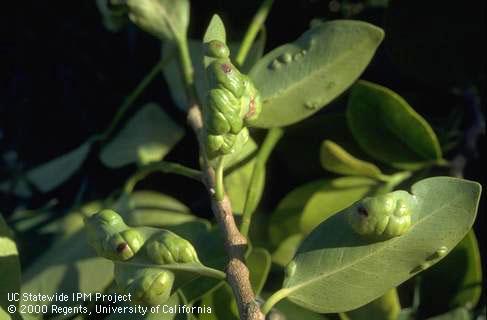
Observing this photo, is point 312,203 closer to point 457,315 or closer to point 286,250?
point 286,250

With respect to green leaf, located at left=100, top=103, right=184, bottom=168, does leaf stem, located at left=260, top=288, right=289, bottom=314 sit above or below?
above

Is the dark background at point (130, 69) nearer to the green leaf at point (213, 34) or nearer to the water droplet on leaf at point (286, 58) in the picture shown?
the water droplet on leaf at point (286, 58)

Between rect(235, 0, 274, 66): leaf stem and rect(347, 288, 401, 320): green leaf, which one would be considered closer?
rect(347, 288, 401, 320): green leaf

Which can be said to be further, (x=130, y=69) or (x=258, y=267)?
(x=130, y=69)

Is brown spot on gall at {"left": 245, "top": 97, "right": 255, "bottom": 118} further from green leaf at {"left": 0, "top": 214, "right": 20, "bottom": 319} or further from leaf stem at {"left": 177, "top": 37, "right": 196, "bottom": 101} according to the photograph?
green leaf at {"left": 0, "top": 214, "right": 20, "bottom": 319}

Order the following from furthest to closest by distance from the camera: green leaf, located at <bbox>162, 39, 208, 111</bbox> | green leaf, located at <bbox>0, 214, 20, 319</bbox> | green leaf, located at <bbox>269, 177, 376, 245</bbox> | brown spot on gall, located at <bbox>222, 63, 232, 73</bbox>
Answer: green leaf, located at <bbox>162, 39, 208, 111</bbox> < green leaf, located at <bbox>269, 177, 376, 245</bbox> < green leaf, located at <bbox>0, 214, 20, 319</bbox> < brown spot on gall, located at <bbox>222, 63, 232, 73</bbox>

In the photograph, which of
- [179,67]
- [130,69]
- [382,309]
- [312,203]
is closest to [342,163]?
[312,203]

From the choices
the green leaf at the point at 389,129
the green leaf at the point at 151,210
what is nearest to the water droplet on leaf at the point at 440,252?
the green leaf at the point at 389,129

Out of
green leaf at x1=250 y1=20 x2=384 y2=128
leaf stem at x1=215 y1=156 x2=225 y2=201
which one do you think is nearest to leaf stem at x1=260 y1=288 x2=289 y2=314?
leaf stem at x1=215 y1=156 x2=225 y2=201
